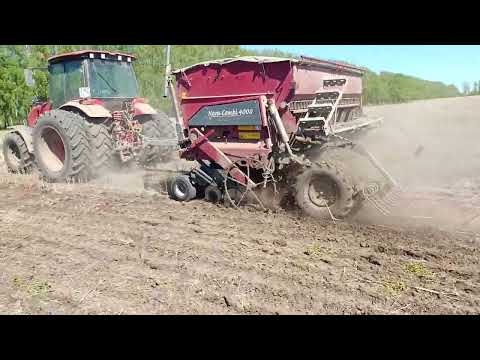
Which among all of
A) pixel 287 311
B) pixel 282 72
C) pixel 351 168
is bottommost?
pixel 287 311

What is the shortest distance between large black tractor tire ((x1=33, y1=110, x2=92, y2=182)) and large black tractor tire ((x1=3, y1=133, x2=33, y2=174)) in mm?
454

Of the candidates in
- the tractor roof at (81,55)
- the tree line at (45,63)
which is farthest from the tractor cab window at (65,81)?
the tree line at (45,63)

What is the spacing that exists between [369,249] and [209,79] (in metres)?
3.38

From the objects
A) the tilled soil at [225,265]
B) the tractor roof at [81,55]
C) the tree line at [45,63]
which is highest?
the tree line at [45,63]

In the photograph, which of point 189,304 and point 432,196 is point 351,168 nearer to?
point 432,196

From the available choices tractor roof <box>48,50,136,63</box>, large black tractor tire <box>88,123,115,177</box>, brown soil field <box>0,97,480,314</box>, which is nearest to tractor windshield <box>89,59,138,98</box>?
tractor roof <box>48,50,136,63</box>

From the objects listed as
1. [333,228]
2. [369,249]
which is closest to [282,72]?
[333,228]

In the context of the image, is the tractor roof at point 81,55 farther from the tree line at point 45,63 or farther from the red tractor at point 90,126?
the tree line at point 45,63

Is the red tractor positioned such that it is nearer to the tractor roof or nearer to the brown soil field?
the tractor roof

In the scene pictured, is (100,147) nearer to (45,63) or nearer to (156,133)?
(156,133)

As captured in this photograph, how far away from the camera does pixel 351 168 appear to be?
211 inches

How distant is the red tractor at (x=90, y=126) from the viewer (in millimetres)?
7602

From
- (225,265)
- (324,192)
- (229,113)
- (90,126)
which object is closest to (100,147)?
(90,126)

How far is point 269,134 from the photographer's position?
5824 millimetres
